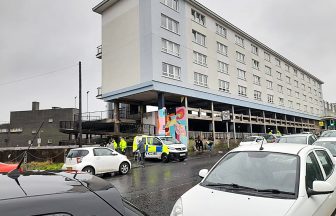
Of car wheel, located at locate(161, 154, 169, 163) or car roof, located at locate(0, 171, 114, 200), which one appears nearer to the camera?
car roof, located at locate(0, 171, 114, 200)

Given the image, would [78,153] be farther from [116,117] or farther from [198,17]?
[198,17]

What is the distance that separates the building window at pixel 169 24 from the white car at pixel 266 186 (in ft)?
88.1

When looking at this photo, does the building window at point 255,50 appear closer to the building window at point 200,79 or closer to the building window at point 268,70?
the building window at point 268,70

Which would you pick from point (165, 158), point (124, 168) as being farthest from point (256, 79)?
point (124, 168)

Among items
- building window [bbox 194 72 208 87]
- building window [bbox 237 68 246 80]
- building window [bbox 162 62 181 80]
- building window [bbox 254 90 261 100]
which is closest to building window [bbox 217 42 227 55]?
building window [bbox 237 68 246 80]

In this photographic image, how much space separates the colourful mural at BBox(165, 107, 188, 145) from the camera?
30.7 m

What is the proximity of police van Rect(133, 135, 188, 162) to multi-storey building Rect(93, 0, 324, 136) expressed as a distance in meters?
6.67

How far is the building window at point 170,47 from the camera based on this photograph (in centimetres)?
3021

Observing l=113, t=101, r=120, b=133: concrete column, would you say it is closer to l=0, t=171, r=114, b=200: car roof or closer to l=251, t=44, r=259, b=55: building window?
l=251, t=44, r=259, b=55: building window

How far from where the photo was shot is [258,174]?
4.50 metres

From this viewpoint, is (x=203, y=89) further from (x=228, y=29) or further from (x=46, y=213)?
(x=46, y=213)

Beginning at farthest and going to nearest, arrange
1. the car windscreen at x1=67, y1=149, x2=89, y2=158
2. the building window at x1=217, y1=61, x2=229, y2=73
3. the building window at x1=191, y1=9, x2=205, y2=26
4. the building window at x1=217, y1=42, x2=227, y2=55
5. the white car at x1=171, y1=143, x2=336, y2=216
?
the building window at x1=217, y1=42, x2=227, y2=55, the building window at x1=217, y1=61, x2=229, y2=73, the building window at x1=191, y1=9, x2=205, y2=26, the car windscreen at x1=67, y1=149, x2=89, y2=158, the white car at x1=171, y1=143, x2=336, y2=216

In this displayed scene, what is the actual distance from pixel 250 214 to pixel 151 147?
63.0 feet

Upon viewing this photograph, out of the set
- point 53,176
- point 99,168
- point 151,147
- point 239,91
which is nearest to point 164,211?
point 53,176
